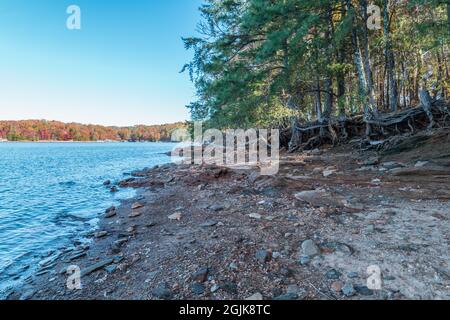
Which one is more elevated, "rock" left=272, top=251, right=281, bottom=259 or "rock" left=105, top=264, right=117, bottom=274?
"rock" left=272, top=251, right=281, bottom=259

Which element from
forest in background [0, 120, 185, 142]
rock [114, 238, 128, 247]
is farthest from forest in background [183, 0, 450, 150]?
forest in background [0, 120, 185, 142]

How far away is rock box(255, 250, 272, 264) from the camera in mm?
3341

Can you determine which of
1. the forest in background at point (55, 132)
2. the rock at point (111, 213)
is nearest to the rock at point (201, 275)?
the rock at point (111, 213)

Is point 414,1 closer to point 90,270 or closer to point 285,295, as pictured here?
point 285,295

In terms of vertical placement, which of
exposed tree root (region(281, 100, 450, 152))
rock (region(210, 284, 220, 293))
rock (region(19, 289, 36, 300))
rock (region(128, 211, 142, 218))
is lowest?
rock (region(19, 289, 36, 300))

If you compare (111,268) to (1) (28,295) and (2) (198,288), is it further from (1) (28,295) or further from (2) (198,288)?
(2) (198,288)

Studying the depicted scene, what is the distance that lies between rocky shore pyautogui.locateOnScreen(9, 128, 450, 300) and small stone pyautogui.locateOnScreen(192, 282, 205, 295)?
18 mm

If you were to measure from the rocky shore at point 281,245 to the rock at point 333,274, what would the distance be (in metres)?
0.01

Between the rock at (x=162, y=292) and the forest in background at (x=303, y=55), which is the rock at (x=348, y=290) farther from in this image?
the forest in background at (x=303, y=55)

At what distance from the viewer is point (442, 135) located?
334 inches

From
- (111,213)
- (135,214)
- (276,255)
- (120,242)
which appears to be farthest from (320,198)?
(111,213)

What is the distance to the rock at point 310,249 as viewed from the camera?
3400 mm

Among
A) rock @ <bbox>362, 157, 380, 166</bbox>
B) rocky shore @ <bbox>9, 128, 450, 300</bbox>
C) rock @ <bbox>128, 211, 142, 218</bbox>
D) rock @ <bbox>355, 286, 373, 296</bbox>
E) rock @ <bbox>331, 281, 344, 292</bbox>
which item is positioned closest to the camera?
rock @ <bbox>355, 286, 373, 296</bbox>

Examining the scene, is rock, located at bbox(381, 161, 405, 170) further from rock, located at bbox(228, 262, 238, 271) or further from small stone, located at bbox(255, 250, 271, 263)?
rock, located at bbox(228, 262, 238, 271)
